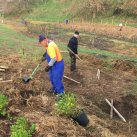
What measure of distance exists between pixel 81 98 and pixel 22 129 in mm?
3907

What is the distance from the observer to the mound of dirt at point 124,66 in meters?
15.3

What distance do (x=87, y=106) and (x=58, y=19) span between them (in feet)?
92.4

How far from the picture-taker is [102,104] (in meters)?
11.1

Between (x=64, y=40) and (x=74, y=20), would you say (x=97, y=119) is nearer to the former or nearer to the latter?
(x=64, y=40)

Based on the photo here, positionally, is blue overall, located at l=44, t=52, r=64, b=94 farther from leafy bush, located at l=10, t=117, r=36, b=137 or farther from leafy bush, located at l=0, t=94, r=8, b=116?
leafy bush, located at l=10, t=117, r=36, b=137

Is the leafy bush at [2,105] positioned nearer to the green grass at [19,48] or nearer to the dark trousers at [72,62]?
the dark trousers at [72,62]

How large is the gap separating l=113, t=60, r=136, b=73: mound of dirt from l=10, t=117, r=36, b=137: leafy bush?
27.1ft

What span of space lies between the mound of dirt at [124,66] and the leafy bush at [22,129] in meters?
8.26

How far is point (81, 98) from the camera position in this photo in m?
11.0

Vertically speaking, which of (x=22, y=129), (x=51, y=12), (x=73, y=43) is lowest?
(x=51, y=12)

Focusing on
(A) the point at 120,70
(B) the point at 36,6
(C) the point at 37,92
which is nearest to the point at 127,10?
(B) the point at 36,6

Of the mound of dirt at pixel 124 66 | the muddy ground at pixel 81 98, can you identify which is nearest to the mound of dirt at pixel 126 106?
the muddy ground at pixel 81 98

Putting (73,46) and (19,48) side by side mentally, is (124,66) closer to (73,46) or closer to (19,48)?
(73,46)

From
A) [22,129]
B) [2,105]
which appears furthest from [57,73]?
[22,129]
